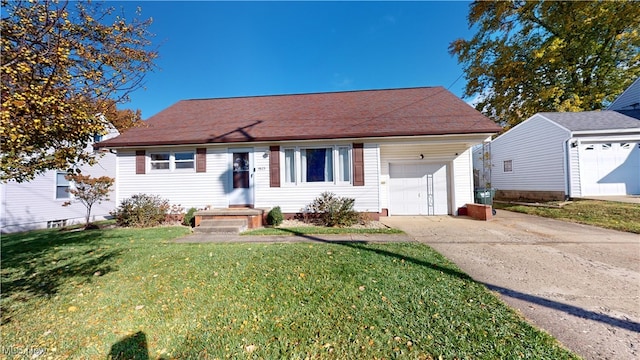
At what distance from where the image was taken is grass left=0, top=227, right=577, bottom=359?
2.23 m

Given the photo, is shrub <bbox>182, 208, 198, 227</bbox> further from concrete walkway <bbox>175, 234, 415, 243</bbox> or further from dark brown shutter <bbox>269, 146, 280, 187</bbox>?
dark brown shutter <bbox>269, 146, 280, 187</bbox>

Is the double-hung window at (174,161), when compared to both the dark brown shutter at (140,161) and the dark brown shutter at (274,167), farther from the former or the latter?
the dark brown shutter at (274,167)

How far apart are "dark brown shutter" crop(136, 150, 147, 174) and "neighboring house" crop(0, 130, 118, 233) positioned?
1.76 m

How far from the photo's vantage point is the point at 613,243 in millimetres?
5355

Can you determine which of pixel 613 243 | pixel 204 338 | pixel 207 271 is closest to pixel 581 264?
pixel 613 243

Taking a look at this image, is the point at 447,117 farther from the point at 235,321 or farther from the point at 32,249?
the point at 32,249

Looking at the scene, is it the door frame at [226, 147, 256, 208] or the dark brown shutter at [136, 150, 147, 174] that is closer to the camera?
the door frame at [226, 147, 256, 208]

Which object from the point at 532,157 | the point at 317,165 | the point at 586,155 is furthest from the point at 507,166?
the point at 317,165

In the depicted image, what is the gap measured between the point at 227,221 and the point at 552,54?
874 inches

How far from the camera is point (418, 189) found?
10047mm

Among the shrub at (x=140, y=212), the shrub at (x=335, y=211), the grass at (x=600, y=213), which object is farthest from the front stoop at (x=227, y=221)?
the grass at (x=600, y=213)

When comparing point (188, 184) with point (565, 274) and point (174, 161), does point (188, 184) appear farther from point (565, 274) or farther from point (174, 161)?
point (565, 274)

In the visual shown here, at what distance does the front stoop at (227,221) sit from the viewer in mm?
7074

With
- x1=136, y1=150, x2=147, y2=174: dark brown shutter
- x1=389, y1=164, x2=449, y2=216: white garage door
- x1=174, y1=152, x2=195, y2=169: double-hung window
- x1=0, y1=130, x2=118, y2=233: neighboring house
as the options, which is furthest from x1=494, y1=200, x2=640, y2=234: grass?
x1=0, y1=130, x2=118, y2=233: neighboring house
